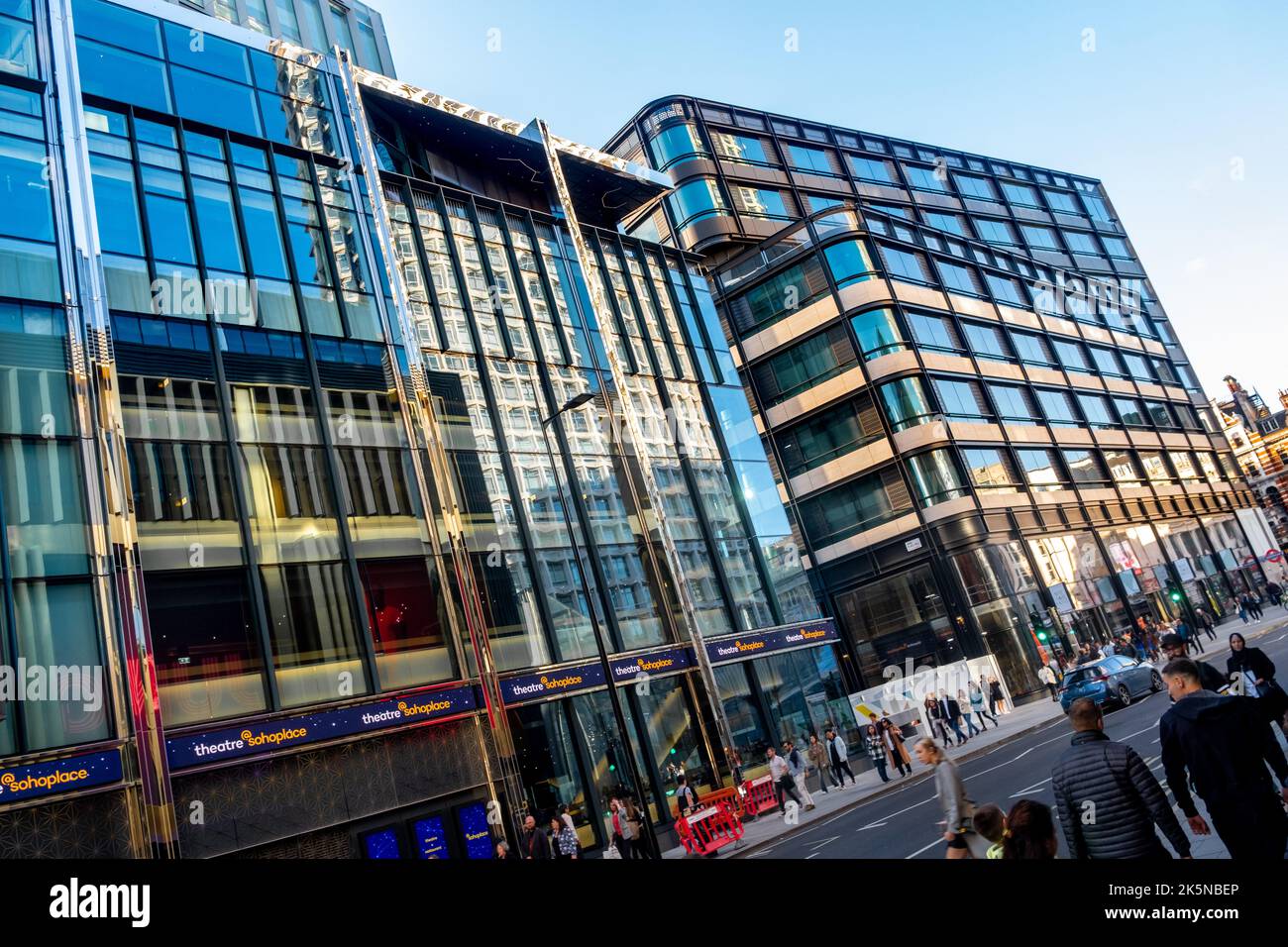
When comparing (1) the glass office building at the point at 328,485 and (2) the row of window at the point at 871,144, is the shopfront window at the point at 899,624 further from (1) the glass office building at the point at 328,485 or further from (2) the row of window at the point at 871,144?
(2) the row of window at the point at 871,144

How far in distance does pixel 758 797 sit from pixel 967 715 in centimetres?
929

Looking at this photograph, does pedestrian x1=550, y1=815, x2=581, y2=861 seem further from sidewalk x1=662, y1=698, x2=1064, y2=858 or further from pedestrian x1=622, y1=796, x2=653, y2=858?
sidewalk x1=662, y1=698, x2=1064, y2=858

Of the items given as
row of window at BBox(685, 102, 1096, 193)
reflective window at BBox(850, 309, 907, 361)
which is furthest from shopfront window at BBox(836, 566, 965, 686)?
row of window at BBox(685, 102, 1096, 193)

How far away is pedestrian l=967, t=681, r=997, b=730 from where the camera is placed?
3108 cm

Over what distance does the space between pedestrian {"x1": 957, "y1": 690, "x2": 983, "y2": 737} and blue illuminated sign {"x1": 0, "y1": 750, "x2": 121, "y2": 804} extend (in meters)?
24.3

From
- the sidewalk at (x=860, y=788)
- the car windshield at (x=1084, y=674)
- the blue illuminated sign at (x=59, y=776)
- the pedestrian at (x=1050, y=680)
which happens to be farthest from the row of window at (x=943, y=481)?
the blue illuminated sign at (x=59, y=776)

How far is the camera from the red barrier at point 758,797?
2417cm

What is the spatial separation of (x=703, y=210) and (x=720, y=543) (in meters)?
28.1

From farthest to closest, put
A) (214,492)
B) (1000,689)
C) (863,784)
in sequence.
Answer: (1000,689)
(863,784)
(214,492)

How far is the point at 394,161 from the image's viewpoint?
29922 mm

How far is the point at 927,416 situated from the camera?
142ft

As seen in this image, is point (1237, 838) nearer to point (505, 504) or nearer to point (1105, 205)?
point (505, 504)

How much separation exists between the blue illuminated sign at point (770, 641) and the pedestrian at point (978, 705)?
18.8ft
